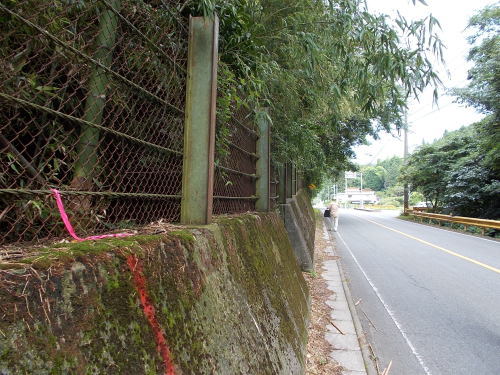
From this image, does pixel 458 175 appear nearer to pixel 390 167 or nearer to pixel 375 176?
pixel 375 176

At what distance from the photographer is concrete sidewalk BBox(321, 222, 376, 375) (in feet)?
12.2

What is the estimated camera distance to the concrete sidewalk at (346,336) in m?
3.71

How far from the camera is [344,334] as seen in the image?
4.51 metres

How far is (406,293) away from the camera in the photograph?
6.84m

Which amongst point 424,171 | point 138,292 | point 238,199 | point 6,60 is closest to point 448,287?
point 238,199

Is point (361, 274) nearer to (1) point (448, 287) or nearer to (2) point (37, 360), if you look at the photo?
(1) point (448, 287)

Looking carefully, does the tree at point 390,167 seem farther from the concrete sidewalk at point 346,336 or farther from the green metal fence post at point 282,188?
the concrete sidewalk at point 346,336

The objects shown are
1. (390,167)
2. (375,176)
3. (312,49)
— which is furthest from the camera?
(390,167)

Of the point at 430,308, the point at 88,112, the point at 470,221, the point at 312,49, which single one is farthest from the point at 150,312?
the point at 470,221

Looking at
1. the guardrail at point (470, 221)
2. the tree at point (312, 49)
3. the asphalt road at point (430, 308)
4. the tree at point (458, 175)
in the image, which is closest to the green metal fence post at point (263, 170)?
the tree at point (312, 49)

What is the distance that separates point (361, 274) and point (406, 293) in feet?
5.82

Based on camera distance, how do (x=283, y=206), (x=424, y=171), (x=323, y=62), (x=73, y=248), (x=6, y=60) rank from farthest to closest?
1. (x=424, y=171)
2. (x=283, y=206)
3. (x=323, y=62)
4. (x=6, y=60)
5. (x=73, y=248)

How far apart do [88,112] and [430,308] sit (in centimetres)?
596

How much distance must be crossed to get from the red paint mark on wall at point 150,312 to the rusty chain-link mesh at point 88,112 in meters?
0.40
